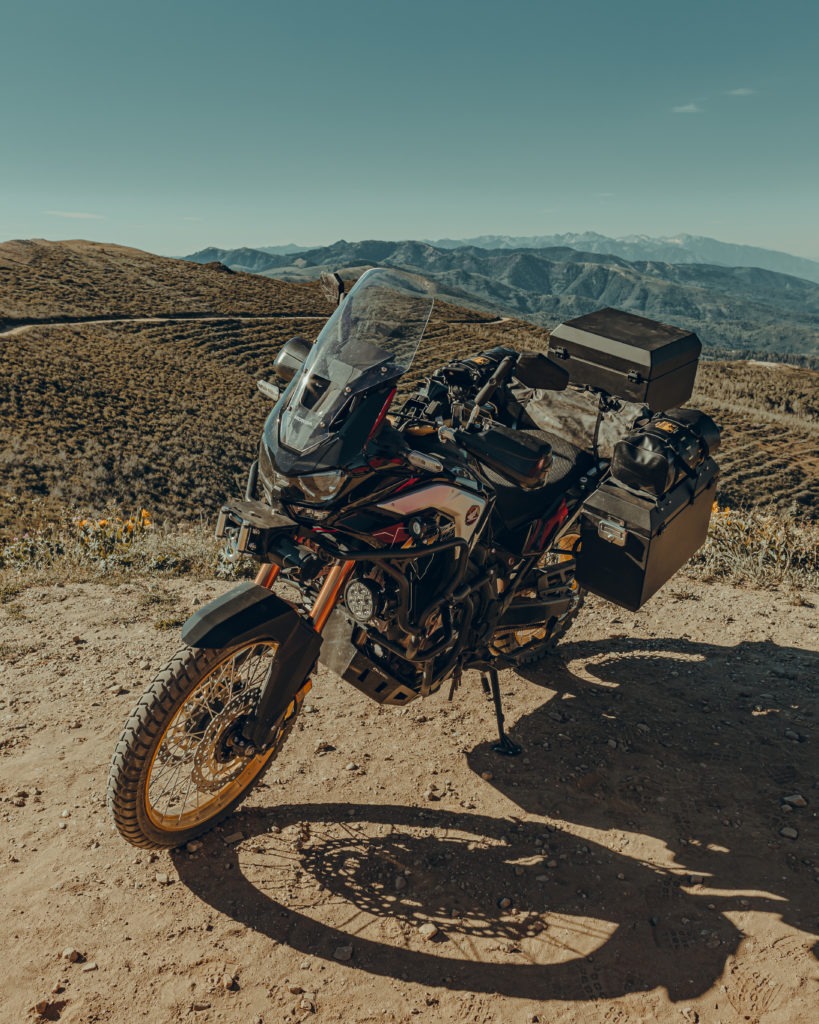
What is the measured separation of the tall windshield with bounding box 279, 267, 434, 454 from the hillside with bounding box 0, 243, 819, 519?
2012 centimetres

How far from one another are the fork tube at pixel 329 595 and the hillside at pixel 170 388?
20.3m

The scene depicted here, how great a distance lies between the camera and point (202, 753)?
373 centimetres

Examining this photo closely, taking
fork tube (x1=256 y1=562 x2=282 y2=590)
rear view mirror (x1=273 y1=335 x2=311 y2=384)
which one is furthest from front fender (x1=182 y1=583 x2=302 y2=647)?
rear view mirror (x1=273 y1=335 x2=311 y2=384)

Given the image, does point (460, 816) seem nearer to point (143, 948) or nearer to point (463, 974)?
point (463, 974)

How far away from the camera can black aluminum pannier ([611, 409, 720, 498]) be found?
A: 15.8 ft

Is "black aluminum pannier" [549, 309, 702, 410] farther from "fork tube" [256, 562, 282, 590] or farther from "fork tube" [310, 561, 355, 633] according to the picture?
"fork tube" [256, 562, 282, 590]

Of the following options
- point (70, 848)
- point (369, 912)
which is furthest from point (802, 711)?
point (70, 848)

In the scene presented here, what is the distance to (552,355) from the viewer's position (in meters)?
5.51

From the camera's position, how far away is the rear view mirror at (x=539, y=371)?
390 centimetres

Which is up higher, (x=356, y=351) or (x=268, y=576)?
(x=356, y=351)

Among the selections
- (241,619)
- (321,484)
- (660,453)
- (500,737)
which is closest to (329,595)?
(241,619)

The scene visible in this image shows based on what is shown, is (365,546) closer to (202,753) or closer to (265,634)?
(265,634)

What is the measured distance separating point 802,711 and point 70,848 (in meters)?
5.29

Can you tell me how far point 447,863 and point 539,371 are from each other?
9.41 feet
